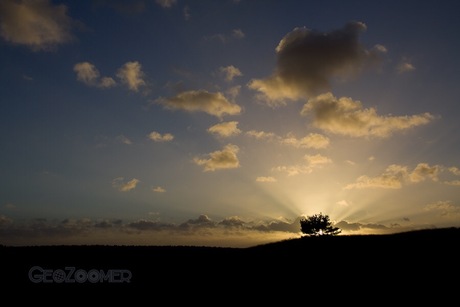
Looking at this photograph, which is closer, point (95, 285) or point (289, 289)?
point (289, 289)

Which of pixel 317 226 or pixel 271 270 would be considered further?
pixel 317 226

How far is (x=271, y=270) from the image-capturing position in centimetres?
2541

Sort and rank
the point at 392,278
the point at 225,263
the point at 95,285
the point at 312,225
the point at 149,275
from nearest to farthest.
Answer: the point at 392,278 < the point at 95,285 < the point at 149,275 < the point at 225,263 < the point at 312,225

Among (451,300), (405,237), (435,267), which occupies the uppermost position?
(405,237)

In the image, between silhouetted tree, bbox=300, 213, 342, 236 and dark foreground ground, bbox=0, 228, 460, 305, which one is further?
silhouetted tree, bbox=300, 213, 342, 236

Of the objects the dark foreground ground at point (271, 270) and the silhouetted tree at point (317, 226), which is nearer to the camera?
the dark foreground ground at point (271, 270)

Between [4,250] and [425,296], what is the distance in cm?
3690

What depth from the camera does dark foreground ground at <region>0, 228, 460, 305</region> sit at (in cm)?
2023

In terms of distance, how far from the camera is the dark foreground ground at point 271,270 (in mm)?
20234

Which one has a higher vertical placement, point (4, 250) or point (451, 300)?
point (4, 250)

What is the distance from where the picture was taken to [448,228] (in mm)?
29922

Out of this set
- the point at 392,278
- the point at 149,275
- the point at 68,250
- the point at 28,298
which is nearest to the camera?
the point at 392,278

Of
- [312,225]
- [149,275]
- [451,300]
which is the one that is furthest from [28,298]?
[312,225]

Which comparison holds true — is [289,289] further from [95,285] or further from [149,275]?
[95,285]
